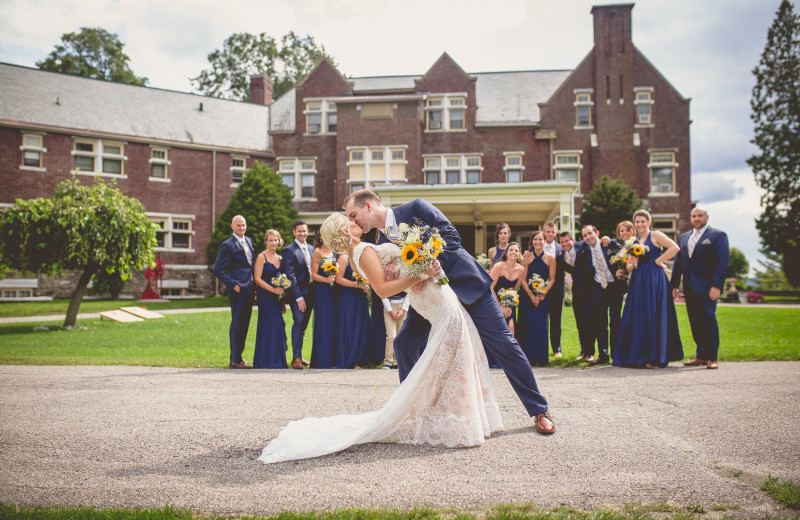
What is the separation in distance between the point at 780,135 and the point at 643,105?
9149 millimetres

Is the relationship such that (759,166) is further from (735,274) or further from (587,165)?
(735,274)

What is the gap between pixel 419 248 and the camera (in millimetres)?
4574

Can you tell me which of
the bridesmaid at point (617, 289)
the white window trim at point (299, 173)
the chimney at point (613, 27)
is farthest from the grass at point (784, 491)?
the chimney at point (613, 27)

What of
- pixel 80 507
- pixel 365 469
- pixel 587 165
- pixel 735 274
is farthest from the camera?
pixel 735 274

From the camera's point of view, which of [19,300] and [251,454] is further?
[19,300]

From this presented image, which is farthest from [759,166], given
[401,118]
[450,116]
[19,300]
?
[19,300]

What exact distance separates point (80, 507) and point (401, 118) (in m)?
30.7

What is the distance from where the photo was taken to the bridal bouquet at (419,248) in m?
4.56

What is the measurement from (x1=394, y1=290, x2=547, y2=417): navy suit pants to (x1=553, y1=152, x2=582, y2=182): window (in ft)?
95.6

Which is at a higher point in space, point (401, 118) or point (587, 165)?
point (401, 118)

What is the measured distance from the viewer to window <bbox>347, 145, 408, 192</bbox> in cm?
3253

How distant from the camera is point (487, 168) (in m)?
33.2

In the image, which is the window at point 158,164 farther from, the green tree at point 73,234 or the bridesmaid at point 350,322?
the bridesmaid at point 350,322

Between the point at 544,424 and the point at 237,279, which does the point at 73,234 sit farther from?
the point at 544,424
